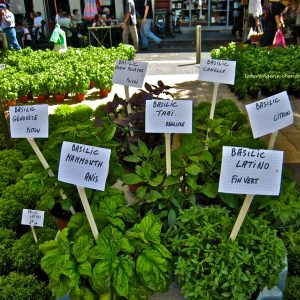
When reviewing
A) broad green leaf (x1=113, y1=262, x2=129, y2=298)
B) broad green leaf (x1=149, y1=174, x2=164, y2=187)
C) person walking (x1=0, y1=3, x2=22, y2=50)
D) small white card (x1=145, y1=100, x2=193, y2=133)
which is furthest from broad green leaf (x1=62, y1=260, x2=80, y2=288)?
person walking (x1=0, y1=3, x2=22, y2=50)

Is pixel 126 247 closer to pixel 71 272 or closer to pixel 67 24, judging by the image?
pixel 71 272

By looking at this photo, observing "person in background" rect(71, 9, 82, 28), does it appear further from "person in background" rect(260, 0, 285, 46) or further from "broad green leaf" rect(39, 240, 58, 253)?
"broad green leaf" rect(39, 240, 58, 253)

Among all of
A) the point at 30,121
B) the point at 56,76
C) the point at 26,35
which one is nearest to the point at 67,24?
the point at 26,35

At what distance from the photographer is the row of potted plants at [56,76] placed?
6703mm

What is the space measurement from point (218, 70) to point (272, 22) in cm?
686

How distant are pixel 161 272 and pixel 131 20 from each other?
1105 centimetres

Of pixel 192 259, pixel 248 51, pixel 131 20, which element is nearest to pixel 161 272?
pixel 192 259

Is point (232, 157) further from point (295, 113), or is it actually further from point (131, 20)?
point (131, 20)

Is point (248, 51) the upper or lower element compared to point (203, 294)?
upper

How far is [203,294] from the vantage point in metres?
1.97

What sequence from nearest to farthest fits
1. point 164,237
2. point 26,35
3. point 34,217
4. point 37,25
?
1. point 164,237
2. point 34,217
3. point 26,35
4. point 37,25

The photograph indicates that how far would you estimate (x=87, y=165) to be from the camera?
2020 millimetres

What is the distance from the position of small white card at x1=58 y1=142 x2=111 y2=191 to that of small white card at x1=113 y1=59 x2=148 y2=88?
5.64ft

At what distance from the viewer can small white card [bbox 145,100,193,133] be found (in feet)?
8.25
